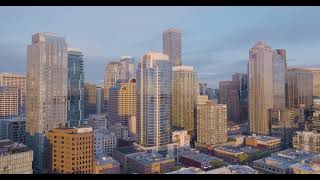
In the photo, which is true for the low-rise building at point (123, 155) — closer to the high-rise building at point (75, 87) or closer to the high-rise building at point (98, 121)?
the high-rise building at point (75, 87)

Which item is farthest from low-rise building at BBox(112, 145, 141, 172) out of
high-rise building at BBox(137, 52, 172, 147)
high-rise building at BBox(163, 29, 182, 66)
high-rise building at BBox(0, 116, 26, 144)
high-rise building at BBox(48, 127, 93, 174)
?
high-rise building at BBox(163, 29, 182, 66)

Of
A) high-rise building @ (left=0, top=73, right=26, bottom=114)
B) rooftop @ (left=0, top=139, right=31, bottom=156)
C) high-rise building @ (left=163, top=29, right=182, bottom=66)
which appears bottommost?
rooftop @ (left=0, top=139, right=31, bottom=156)

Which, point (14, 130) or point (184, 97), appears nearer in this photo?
point (14, 130)

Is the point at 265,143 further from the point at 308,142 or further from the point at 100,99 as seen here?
the point at 100,99

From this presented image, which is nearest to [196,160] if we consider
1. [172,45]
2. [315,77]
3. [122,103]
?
[122,103]

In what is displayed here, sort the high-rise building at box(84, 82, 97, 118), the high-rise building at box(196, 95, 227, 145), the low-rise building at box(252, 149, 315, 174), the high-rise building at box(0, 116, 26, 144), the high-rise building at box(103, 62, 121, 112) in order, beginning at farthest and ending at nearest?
the high-rise building at box(103, 62, 121, 112), the high-rise building at box(84, 82, 97, 118), the high-rise building at box(196, 95, 227, 145), the high-rise building at box(0, 116, 26, 144), the low-rise building at box(252, 149, 315, 174)

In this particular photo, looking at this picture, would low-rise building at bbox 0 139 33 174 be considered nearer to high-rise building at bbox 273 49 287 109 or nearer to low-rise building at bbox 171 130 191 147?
low-rise building at bbox 171 130 191 147
